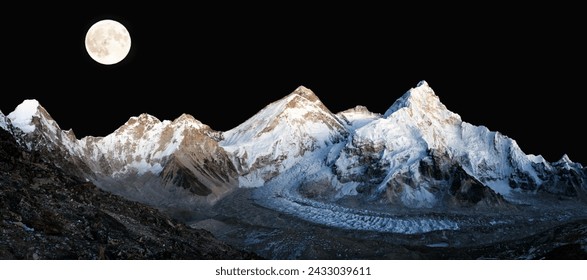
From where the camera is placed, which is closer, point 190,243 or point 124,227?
point 124,227

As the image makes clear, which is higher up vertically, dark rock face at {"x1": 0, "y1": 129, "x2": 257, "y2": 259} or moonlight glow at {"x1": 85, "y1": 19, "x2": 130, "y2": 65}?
moonlight glow at {"x1": 85, "y1": 19, "x2": 130, "y2": 65}

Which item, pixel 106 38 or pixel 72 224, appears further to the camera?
pixel 106 38

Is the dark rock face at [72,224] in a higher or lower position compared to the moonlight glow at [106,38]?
lower

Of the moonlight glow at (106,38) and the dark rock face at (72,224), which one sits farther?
the moonlight glow at (106,38)

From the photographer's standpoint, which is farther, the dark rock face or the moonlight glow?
the moonlight glow

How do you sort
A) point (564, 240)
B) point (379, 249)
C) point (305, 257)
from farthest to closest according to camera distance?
point (379, 249) < point (305, 257) < point (564, 240)
